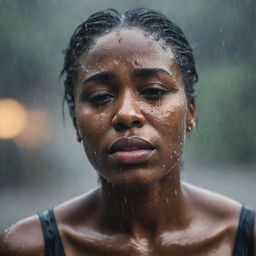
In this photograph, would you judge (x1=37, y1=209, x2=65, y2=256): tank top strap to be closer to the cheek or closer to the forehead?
the cheek

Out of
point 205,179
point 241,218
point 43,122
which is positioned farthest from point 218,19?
point 241,218

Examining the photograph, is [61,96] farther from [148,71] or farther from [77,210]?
[148,71]

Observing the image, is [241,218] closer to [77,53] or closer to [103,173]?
[103,173]

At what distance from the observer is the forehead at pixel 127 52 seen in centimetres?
220

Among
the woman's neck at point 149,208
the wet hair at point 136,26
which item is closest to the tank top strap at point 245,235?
the woman's neck at point 149,208

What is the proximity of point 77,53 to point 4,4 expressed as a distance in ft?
18.1

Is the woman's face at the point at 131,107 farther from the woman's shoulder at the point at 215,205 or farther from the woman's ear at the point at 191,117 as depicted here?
the woman's shoulder at the point at 215,205

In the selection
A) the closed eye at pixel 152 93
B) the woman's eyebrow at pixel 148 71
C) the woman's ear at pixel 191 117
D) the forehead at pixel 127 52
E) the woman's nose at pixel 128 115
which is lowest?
the woman's ear at pixel 191 117

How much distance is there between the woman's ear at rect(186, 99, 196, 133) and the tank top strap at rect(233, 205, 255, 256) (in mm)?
370

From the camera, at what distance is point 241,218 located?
7.94 feet

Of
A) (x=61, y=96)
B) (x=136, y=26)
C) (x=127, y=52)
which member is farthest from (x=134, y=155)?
(x=61, y=96)

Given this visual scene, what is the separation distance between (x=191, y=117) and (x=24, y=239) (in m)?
0.76

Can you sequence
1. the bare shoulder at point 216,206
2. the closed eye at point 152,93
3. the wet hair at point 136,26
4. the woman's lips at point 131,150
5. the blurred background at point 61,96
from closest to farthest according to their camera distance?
the woman's lips at point 131,150 → the closed eye at point 152,93 → the wet hair at point 136,26 → the bare shoulder at point 216,206 → the blurred background at point 61,96

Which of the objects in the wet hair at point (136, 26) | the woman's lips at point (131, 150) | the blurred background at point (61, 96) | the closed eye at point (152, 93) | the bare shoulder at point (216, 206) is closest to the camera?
the woman's lips at point (131, 150)
